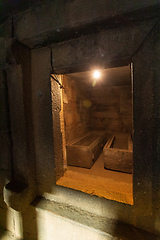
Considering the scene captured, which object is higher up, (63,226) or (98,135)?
(98,135)

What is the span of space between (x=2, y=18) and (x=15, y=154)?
2042 millimetres

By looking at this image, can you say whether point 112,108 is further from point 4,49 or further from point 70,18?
point 4,49

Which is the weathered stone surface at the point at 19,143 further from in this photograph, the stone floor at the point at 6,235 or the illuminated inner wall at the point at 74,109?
the illuminated inner wall at the point at 74,109

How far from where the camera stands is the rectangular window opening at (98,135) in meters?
1.70

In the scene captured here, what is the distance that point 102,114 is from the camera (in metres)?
6.02

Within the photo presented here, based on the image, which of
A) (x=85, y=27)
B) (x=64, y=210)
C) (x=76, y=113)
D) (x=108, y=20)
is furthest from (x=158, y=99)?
(x=76, y=113)

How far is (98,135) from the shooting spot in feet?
17.2

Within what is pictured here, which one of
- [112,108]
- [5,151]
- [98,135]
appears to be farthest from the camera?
[112,108]

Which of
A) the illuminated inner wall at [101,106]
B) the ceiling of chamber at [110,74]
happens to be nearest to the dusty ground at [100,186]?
the illuminated inner wall at [101,106]

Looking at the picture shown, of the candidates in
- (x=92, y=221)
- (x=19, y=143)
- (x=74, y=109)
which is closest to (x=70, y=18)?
(x=19, y=143)

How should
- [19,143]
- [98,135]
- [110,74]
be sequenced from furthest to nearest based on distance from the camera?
[98,135] → [110,74] → [19,143]

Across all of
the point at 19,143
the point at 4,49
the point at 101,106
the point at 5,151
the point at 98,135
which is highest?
the point at 4,49

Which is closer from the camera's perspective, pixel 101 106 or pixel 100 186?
pixel 100 186

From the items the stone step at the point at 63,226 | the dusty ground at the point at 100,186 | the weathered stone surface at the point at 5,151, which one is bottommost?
the stone step at the point at 63,226
